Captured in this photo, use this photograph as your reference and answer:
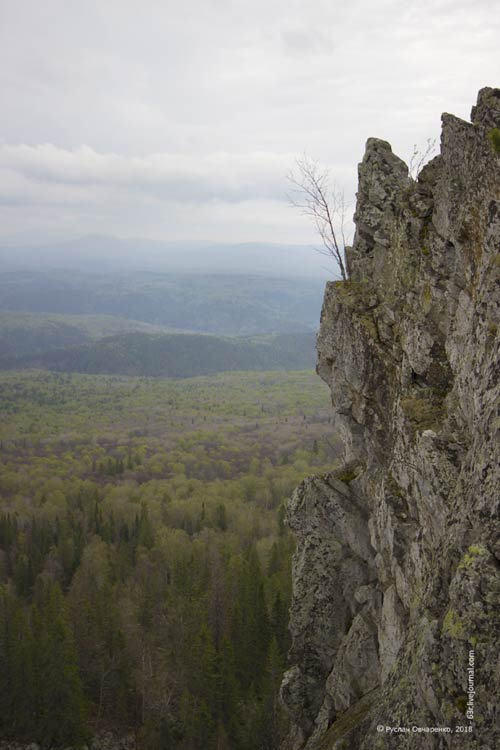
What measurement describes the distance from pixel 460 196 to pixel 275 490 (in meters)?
84.9

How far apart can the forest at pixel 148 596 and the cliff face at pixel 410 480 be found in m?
4.52

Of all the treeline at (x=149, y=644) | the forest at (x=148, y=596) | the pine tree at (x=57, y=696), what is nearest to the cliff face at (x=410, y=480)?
the forest at (x=148, y=596)

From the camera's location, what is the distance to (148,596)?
180 feet

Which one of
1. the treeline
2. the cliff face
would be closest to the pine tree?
the treeline

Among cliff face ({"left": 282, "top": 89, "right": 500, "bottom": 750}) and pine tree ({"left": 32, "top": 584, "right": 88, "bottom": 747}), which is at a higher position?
cliff face ({"left": 282, "top": 89, "right": 500, "bottom": 750})

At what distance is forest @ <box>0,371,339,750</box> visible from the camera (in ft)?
132

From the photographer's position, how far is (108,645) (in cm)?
4853

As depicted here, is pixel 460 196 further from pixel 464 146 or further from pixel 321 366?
pixel 321 366

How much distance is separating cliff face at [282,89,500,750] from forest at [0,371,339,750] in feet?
14.8

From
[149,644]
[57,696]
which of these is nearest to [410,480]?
[57,696]

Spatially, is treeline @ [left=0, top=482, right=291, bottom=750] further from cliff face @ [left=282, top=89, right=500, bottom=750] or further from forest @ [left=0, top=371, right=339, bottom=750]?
cliff face @ [left=282, top=89, right=500, bottom=750]

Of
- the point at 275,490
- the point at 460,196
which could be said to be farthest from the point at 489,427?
the point at 275,490

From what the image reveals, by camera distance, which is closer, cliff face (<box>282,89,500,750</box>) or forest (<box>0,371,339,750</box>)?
cliff face (<box>282,89,500,750</box>)

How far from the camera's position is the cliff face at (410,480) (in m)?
9.51
